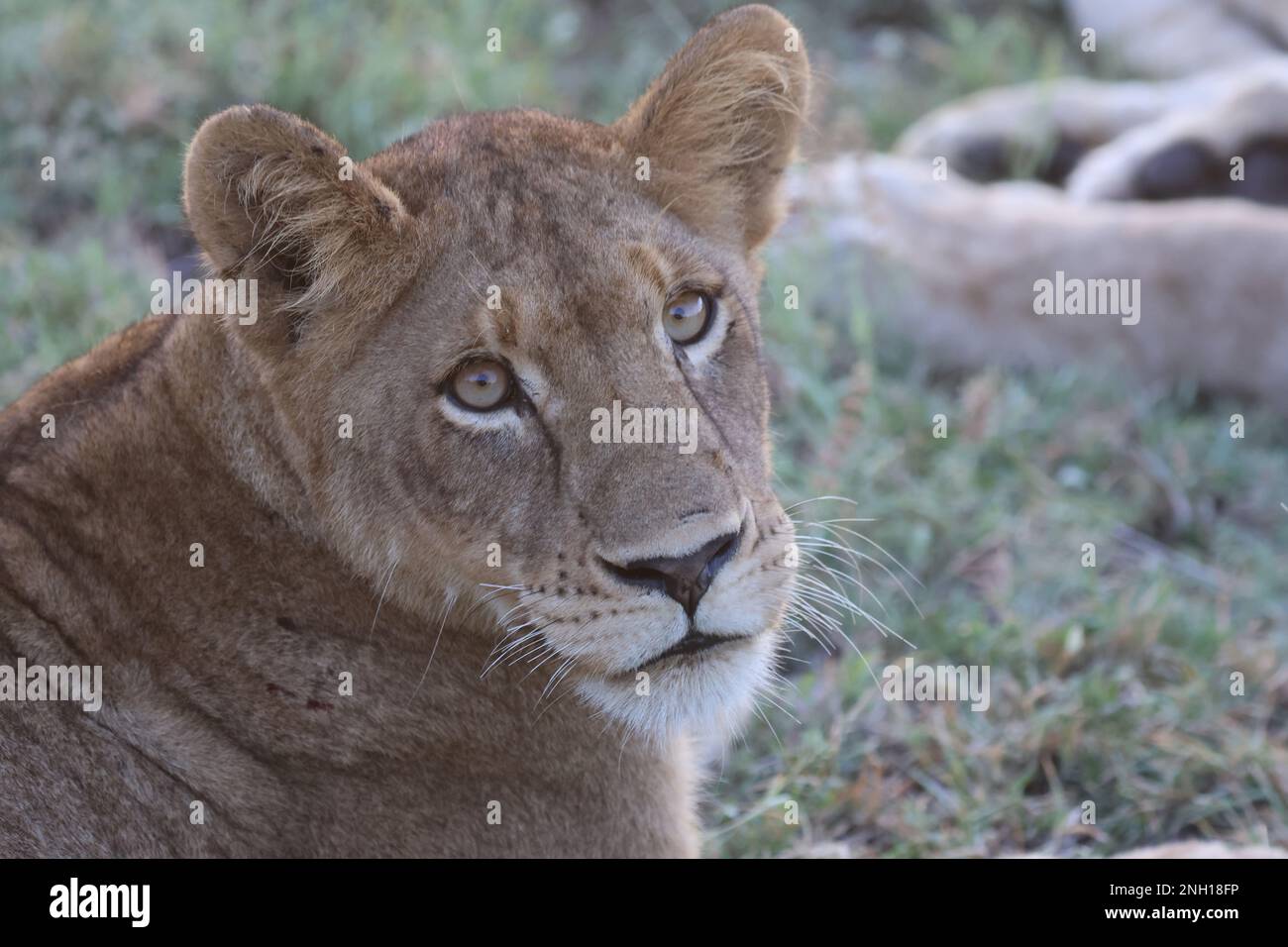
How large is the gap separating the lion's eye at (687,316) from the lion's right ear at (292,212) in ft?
1.83

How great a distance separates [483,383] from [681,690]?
2.44 feet

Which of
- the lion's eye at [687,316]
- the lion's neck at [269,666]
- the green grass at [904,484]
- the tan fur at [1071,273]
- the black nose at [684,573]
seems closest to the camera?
the black nose at [684,573]

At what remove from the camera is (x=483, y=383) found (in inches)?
130

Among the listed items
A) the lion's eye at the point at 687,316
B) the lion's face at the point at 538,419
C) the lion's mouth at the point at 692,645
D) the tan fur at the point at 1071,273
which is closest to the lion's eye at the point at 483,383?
the lion's face at the point at 538,419

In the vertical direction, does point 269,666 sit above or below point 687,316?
below

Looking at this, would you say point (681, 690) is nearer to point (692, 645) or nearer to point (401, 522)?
point (692, 645)

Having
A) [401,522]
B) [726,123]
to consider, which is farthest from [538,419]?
[726,123]

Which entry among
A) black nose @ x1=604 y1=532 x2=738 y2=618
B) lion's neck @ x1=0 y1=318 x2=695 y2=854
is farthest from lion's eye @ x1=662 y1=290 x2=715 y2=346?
lion's neck @ x1=0 y1=318 x2=695 y2=854

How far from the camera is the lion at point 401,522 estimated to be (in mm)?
3170

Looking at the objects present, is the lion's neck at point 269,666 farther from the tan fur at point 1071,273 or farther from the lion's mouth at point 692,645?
the tan fur at point 1071,273

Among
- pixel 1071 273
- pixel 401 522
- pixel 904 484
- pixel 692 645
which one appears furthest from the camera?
pixel 1071 273

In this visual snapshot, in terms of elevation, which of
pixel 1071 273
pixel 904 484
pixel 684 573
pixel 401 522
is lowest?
pixel 684 573

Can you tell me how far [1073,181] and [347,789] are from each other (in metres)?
5.37

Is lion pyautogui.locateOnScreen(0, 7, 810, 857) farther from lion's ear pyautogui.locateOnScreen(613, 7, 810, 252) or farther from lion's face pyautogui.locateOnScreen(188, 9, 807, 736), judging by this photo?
lion's ear pyautogui.locateOnScreen(613, 7, 810, 252)
